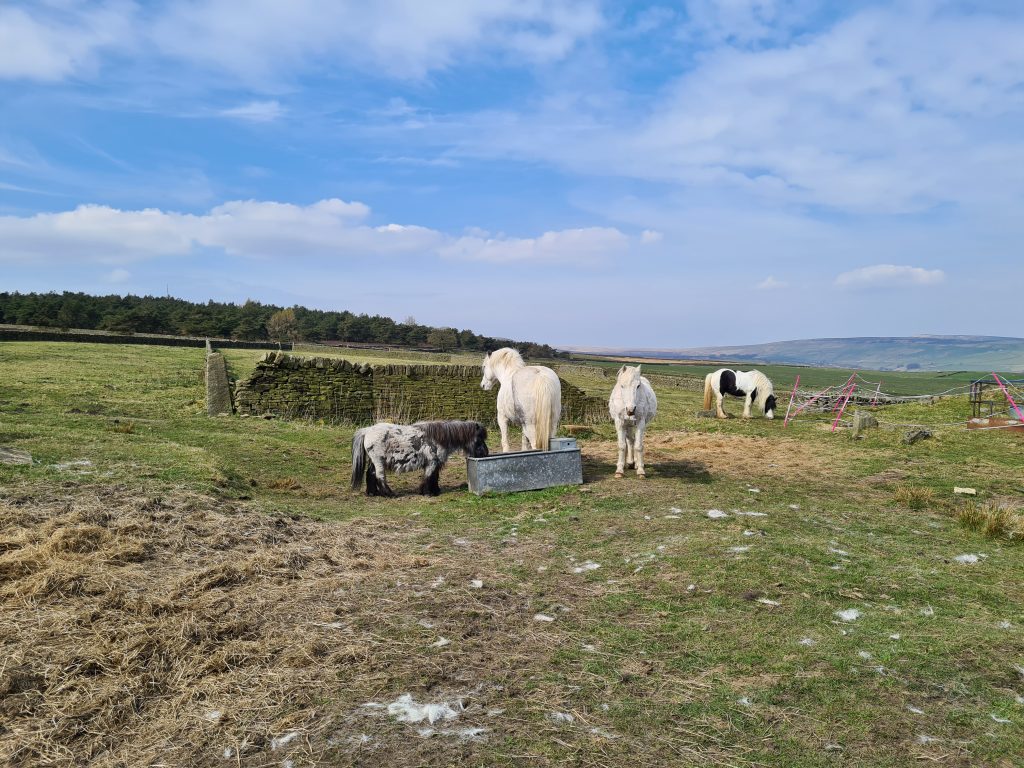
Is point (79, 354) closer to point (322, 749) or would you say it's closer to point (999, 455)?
point (322, 749)

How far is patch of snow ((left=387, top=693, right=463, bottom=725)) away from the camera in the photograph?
3.29 m

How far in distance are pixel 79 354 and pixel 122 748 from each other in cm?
2944

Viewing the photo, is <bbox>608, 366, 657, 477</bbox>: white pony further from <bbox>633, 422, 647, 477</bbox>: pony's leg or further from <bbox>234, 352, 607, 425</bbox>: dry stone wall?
<bbox>234, 352, 607, 425</bbox>: dry stone wall

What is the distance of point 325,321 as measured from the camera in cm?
6956

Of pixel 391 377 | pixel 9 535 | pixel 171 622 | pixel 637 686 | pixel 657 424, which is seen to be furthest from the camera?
pixel 657 424

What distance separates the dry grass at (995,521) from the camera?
669 centimetres

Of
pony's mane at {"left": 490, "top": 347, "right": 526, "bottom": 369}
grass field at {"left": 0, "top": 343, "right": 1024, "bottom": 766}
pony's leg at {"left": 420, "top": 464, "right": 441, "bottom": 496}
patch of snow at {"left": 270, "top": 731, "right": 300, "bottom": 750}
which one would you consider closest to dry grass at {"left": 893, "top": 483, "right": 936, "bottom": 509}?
grass field at {"left": 0, "top": 343, "right": 1024, "bottom": 766}

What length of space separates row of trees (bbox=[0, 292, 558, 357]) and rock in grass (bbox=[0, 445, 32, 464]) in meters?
38.1

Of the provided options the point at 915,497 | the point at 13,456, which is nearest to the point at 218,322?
the point at 13,456

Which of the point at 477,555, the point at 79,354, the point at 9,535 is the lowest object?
the point at 477,555

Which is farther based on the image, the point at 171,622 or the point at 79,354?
the point at 79,354

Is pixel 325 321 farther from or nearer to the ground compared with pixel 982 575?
farther from the ground

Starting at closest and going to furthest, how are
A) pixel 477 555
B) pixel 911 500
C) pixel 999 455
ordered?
pixel 477 555 → pixel 911 500 → pixel 999 455

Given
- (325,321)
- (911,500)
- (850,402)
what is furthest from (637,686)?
(325,321)
